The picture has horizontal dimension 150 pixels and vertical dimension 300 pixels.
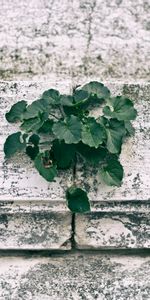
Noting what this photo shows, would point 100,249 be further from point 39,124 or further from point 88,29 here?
point 88,29

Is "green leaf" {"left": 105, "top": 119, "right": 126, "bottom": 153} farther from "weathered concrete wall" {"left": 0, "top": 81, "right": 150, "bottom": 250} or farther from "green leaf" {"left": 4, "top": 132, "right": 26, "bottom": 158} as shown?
"green leaf" {"left": 4, "top": 132, "right": 26, "bottom": 158}

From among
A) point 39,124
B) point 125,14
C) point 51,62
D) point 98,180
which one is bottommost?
point 98,180

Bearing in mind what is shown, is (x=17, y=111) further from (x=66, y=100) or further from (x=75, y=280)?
(x=75, y=280)

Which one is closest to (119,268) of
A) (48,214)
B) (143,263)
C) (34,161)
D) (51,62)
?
(143,263)

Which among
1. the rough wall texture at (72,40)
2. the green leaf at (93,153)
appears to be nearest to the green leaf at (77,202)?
the green leaf at (93,153)

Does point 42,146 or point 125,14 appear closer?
point 42,146

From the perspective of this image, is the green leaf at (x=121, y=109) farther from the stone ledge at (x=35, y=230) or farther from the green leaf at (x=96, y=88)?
the stone ledge at (x=35, y=230)

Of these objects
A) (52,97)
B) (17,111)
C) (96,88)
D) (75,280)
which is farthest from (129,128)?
(75,280)
